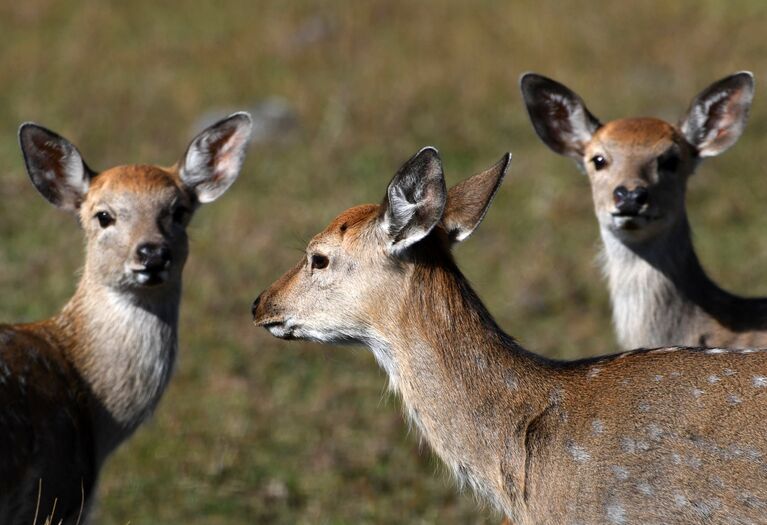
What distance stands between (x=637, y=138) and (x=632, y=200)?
1.64 ft

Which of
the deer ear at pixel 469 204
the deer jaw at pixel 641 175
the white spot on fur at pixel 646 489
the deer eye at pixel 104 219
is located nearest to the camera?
the white spot on fur at pixel 646 489

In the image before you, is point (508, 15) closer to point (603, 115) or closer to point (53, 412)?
point (603, 115)

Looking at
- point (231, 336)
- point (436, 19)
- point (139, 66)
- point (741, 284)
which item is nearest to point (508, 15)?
point (436, 19)

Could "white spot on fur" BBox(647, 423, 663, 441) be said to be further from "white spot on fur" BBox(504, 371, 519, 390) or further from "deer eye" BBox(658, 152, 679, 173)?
"deer eye" BBox(658, 152, 679, 173)

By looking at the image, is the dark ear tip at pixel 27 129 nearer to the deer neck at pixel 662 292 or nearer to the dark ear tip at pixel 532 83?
the dark ear tip at pixel 532 83

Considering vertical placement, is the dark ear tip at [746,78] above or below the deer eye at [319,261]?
above

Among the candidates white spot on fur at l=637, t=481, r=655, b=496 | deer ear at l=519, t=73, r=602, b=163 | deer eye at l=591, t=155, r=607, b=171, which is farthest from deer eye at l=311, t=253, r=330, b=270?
deer ear at l=519, t=73, r=602, b=163

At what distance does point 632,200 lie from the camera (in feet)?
23.1

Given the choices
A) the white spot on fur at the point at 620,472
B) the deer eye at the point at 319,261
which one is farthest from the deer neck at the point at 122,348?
the white spot on fur at the point at 620,472

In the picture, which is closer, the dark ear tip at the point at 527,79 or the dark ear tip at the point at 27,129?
the dark ear tip at the point at 27,129

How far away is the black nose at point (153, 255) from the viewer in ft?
21.4

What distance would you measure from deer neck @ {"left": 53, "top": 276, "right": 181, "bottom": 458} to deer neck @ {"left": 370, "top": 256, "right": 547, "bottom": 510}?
1.77 m

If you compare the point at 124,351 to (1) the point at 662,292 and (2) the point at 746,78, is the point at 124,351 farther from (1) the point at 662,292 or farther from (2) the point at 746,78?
(2) the point at 746,78

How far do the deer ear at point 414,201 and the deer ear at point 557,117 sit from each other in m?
2.76
